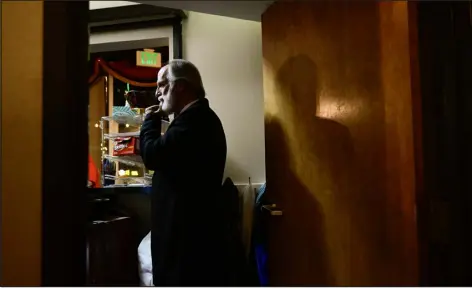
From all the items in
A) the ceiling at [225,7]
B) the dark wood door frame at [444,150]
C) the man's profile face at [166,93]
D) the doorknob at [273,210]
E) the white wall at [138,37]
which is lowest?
the doorknob at [273,210]

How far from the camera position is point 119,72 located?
1872 mm

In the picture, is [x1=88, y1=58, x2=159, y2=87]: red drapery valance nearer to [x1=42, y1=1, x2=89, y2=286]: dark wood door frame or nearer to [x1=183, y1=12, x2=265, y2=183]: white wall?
[x1=183, y1=12, x2=265, y2=183]: white wall

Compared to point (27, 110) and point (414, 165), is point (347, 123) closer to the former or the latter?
point (414, 165)

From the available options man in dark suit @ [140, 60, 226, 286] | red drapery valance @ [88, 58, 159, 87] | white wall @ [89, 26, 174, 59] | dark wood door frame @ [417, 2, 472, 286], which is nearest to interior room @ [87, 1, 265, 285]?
white wall @ [89, 26, 174, 59]

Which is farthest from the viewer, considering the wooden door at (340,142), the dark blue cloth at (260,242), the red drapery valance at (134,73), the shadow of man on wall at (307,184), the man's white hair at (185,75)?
the red drapery valance at (134,73)

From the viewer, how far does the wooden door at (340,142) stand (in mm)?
670

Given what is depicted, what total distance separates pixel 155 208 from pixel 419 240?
0.74 m

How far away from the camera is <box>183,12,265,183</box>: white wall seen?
5.16 ft

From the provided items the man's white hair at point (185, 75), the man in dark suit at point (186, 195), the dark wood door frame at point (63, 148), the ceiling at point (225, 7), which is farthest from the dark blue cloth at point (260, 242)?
the dark wood door frame at point (63, 148)

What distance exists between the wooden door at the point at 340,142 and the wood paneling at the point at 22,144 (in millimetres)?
644

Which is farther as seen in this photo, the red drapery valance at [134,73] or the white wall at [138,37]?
the red drapery valance at [134,73]

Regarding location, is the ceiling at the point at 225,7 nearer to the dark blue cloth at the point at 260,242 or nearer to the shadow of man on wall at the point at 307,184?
the shadow of man on wall at the point at 307,184

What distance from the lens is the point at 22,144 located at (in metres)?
0.53

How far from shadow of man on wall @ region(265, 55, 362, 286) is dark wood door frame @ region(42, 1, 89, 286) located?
0.59 meters
